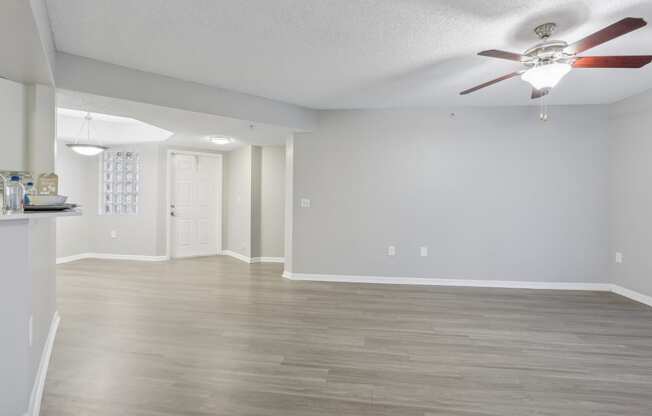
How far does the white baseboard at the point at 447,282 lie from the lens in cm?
458

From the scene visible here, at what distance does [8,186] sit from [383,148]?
4.17 meters

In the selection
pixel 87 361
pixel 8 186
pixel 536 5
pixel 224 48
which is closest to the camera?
pixel 8 186

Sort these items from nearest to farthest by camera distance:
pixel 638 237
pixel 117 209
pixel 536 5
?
pixel 536 5
pixel 638 237
pixel 117 209

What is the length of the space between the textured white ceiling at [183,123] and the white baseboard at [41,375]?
7.01ft

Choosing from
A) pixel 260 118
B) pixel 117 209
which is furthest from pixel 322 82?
pixel 117 209

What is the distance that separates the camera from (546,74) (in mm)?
2475

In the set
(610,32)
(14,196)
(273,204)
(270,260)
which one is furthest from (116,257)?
(610,32)

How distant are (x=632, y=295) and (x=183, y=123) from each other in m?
6.19

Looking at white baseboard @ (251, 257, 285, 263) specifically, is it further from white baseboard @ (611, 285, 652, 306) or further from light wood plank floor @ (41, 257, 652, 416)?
white baseboard @ (611, 285, 652, 306)

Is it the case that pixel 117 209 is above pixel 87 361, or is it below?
above

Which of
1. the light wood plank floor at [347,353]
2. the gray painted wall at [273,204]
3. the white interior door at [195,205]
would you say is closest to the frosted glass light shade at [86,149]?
the white interior door at [195,205]

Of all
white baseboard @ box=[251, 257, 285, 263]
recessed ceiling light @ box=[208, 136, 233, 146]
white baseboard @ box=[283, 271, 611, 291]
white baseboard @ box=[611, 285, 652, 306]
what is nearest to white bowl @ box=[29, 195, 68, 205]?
white baseboard @ box=[283, 271, 611, 291]

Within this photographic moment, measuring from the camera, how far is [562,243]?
4609 mm

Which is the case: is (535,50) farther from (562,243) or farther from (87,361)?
(87,361)
